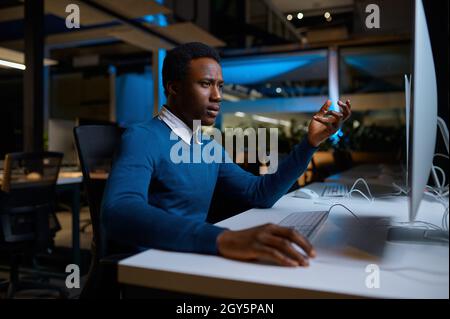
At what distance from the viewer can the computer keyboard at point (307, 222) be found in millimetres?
1020

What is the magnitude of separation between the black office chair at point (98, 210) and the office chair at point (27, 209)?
1357 mm

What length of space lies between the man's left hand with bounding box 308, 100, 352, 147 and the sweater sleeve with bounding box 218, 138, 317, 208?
0.04 meters

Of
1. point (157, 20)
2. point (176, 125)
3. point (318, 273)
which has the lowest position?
point (318, 273)

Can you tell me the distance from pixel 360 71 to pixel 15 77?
5146 millimetres

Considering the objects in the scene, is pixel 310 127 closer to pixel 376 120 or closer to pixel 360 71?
pixel 376 120

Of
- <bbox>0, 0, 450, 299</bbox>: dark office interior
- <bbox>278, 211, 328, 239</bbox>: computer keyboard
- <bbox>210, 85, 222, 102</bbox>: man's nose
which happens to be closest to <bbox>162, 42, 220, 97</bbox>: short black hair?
<bbox>210, 85, 222, 102</bbox>: man's nose

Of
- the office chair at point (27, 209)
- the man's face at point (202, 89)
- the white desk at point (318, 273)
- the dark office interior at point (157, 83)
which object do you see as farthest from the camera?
the dark office interior at point (157, 83)

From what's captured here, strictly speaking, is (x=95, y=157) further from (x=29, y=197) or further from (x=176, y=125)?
(x=29, y=197)

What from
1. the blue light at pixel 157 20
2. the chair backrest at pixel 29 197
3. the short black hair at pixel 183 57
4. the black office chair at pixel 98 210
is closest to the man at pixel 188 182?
the short black hair at pixel 183 57

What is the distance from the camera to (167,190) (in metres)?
1.28

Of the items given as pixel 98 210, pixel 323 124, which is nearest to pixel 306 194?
pixel 323 124

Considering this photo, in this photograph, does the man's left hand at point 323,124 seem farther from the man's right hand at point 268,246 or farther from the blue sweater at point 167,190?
the man's right hand at point 268,246

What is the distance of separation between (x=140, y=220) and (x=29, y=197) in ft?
7.28
